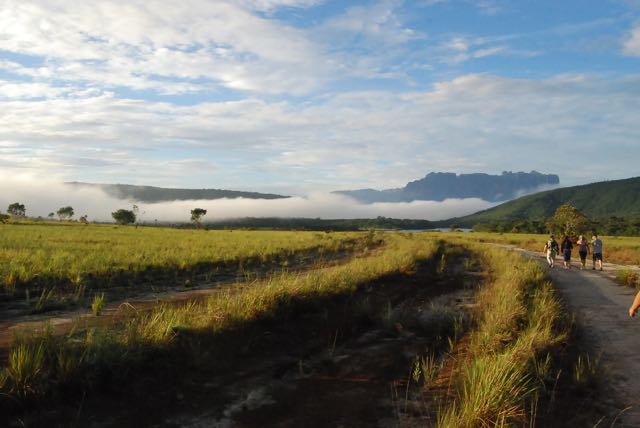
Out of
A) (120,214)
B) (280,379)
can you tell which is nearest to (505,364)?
(280,379)

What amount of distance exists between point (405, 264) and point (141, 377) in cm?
1566

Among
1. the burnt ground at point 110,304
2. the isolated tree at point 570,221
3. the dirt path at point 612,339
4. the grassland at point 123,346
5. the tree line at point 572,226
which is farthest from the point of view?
the tree line at point 572,226

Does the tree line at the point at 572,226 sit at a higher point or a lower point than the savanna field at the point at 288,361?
higher

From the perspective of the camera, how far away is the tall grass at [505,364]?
4.97m

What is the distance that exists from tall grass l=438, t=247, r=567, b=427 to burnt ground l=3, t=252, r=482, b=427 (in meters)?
0.66

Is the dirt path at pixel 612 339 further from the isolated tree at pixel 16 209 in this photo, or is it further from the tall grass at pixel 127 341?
the isolated tree at pixel 16 209

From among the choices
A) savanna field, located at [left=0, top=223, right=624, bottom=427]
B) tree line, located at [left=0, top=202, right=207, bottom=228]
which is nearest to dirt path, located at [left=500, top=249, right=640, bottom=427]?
savanna field, located at [left=0, top=223, right=624, bottom=427]

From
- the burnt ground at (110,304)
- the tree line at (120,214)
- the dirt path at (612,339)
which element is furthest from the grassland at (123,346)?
the tree line at (120,214)

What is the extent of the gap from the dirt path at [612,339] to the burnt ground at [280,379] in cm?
255

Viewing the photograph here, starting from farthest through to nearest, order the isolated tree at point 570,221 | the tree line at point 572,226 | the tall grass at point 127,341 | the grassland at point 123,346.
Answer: the tree line at point 572,226 → the isolated tree at point 570,221 → the tall grass at point 127,341 → the grassland at point 123,346

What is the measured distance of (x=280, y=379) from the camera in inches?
264

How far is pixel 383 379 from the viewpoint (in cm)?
681

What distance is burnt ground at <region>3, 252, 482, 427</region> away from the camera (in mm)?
5324

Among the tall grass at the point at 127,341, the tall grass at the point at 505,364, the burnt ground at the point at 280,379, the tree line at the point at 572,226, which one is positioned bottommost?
the burnt ground at the point at 280,379
